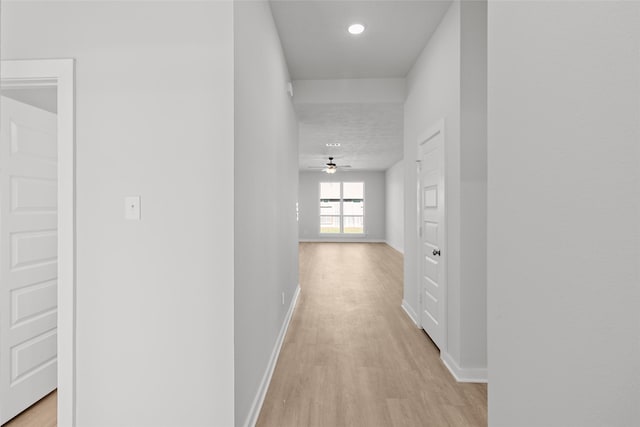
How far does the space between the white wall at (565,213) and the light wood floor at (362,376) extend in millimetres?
1198

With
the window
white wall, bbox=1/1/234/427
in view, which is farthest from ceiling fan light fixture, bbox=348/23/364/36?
the window

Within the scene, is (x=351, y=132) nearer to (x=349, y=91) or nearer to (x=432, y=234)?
(x=349, y=91)

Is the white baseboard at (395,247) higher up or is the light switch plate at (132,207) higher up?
the light switch plate at (132,207)

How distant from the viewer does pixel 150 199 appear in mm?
1630

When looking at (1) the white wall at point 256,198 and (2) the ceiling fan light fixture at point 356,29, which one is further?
(2) the ceiling fan light fixture at point 356,29

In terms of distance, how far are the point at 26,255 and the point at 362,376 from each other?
99.6 inches

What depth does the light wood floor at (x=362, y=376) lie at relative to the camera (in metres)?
2.04

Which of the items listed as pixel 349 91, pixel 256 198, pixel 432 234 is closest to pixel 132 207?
pixel 256 198

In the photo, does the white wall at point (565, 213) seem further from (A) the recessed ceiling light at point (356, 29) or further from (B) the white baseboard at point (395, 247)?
(B) the white baseboard at point (395, 247)

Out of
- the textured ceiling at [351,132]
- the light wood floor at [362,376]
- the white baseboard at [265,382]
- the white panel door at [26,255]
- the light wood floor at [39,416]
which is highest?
the textured ceiling at [351,132]

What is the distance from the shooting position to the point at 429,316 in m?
3.22

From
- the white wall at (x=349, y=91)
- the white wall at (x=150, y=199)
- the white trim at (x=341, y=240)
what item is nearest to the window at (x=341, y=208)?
the white trim at (x=341, y=240)

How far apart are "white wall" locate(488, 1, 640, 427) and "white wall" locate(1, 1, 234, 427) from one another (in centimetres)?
118

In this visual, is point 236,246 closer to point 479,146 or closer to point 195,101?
point 195,101
